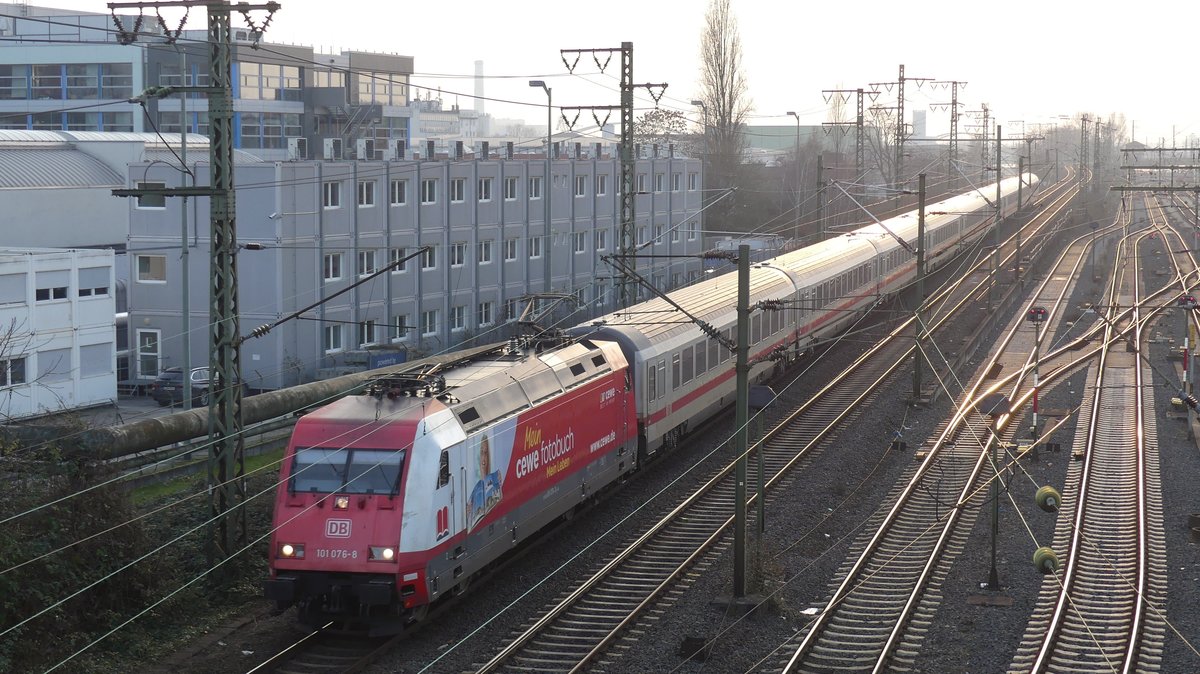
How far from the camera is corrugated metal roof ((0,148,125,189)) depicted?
46469 mm

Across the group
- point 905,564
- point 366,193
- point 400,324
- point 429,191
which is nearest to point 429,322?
point 400,324

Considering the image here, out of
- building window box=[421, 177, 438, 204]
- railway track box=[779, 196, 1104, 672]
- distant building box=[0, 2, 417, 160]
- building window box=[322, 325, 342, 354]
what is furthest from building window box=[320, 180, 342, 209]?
distant building box=[0, 2, 417, 160]

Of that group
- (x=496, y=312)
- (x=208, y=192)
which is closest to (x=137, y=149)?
(x=496, y=312)

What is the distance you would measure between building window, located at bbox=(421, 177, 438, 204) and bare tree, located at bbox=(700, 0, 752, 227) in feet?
112

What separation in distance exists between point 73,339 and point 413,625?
25.1 metres

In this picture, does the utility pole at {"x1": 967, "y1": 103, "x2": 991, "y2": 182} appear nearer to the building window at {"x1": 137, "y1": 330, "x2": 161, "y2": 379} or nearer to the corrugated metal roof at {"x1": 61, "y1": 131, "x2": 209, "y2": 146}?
the corrugated metal roof at {"x1": 61, "y1": 131, "x2": 209, "y2": 146}

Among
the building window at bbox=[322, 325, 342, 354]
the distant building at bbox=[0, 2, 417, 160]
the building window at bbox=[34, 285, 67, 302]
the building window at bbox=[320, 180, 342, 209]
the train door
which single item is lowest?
the building window at bbox=[322, 325, 342, 354]

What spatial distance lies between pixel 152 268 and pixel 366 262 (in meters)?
6.88

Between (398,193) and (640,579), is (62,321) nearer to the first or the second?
(398,193)

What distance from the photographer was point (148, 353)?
41750mm

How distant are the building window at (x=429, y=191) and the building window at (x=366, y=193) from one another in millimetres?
2653

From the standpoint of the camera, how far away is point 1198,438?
29.1m

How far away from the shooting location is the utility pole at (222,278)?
17.3 meters

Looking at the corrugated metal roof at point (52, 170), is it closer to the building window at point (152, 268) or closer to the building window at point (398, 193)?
the building window at point (152, 268)
